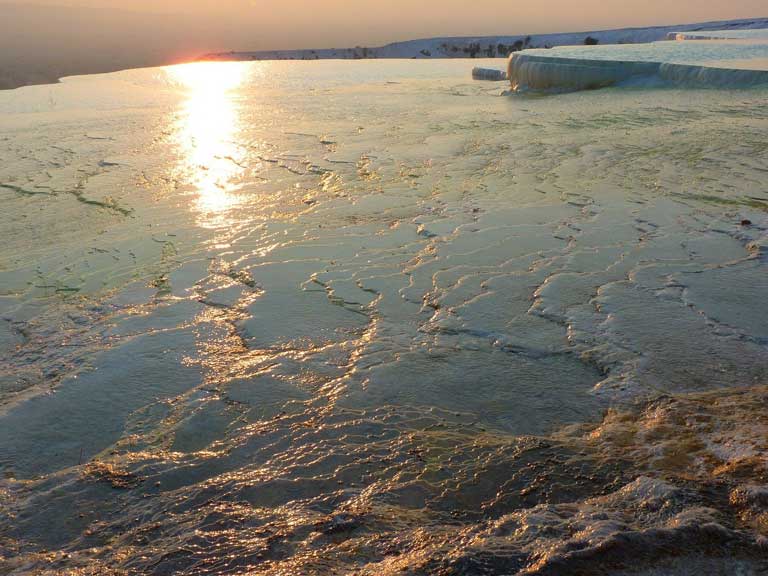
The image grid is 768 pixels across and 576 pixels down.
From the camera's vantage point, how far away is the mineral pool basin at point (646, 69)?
394 inches

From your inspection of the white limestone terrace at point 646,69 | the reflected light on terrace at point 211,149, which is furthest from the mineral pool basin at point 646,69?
the reflected light on terrace at point 211,149

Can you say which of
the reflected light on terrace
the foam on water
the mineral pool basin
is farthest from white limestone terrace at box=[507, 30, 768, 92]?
the reflected light on terrace

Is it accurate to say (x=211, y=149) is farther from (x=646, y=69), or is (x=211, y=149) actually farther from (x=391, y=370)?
(x=646, y=69)

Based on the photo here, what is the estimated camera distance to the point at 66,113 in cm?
1098

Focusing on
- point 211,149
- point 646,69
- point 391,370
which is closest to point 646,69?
point 646,69

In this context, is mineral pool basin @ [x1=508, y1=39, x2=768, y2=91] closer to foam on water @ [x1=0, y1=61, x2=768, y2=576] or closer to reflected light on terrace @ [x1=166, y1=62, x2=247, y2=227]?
foam on water @ [x1=0, y1=61, x2=768, y2=576]

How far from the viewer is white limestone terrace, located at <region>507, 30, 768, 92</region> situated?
1000cm

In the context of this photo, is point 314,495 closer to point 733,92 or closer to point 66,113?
point 733,92

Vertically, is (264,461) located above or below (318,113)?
below

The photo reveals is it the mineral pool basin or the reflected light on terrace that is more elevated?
the mineral pool basin

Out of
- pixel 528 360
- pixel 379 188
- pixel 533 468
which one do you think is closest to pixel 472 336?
pixel 528 360

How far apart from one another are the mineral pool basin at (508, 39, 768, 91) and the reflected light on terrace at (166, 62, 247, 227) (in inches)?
224

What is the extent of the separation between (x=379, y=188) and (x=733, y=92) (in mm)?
6972

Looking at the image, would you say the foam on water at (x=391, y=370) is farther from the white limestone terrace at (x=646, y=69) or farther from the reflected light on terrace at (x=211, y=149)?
the white limestone terrace at (x=646, y=69)
